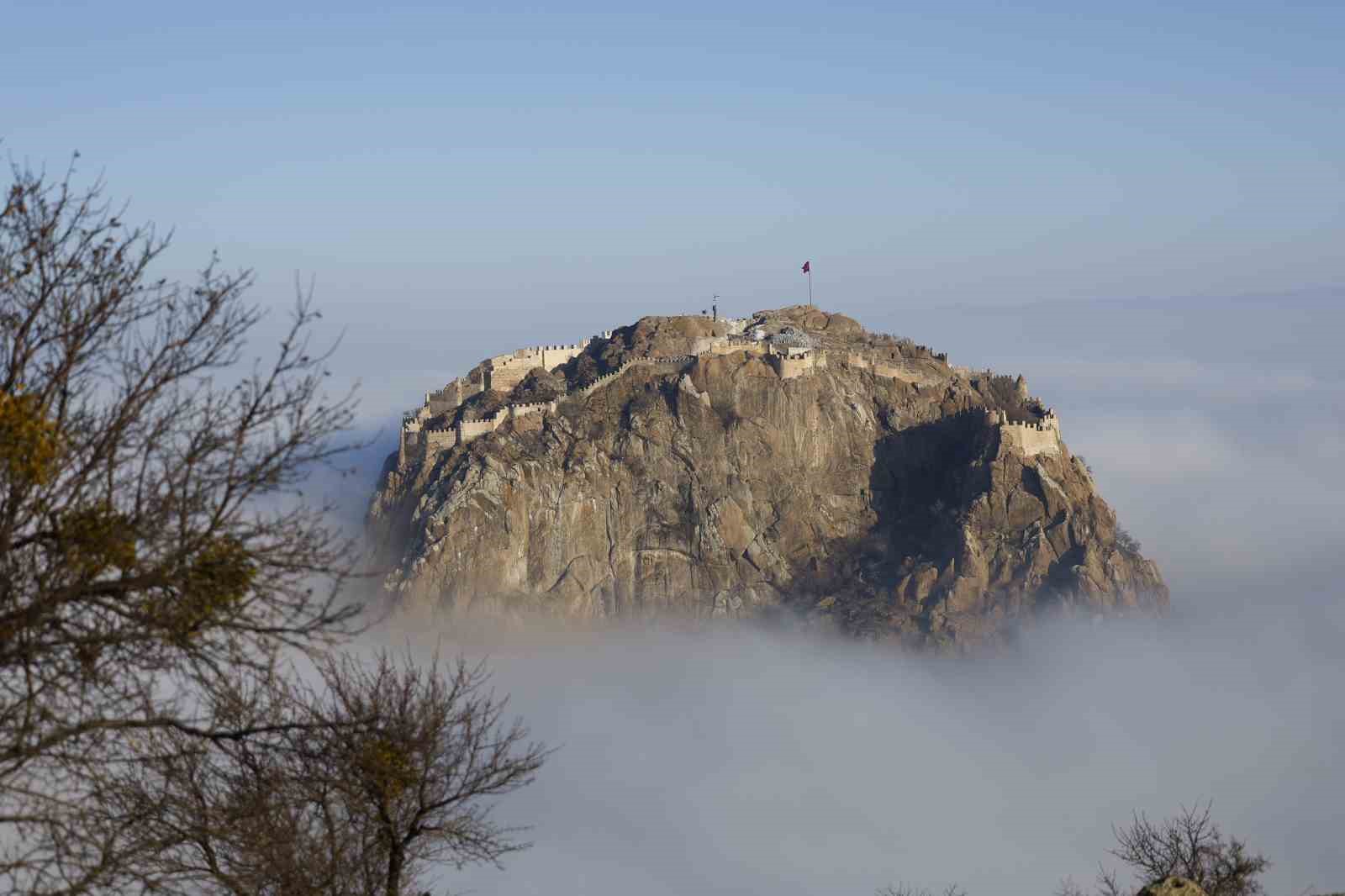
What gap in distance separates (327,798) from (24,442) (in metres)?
10.0

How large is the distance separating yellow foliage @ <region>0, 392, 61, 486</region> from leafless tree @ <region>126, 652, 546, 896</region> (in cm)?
361

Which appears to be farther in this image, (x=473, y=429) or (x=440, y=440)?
(x=440, y=440)

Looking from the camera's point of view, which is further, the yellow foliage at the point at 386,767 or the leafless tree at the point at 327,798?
the yellow foliage at the point at 386,767

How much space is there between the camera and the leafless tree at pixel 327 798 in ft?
71.5

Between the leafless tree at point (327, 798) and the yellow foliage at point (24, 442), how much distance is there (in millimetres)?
3613

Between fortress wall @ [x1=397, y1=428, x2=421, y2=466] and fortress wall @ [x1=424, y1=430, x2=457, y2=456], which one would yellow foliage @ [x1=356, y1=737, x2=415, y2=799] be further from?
fortress wall @ [x1=397, y1=428, x2=421, y2=466]

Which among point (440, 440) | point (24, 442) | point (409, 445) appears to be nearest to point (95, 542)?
point (24, 442)

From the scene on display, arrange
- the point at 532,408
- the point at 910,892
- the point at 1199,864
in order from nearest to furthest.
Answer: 1. the point at 1199,864
2. the point at 910,892
3. the point at 532,408

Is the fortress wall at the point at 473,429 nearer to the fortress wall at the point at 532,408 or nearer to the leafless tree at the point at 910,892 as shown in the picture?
the fortress wall at the point at 532,408

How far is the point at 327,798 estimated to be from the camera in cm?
2675

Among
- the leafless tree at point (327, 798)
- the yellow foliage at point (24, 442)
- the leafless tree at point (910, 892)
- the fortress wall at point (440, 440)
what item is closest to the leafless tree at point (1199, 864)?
the leafless tree at point (910, 892)

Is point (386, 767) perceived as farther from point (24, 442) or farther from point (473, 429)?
point (473, 429)

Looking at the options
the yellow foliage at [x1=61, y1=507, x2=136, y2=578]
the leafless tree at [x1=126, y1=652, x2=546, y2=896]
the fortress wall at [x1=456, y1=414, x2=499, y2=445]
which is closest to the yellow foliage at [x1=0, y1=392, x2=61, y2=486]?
the yellow foliage at [x1=61, y1=507, x2=136, y2=578]

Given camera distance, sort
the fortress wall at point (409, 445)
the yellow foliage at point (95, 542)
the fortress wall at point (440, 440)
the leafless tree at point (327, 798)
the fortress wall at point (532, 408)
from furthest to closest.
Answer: the fortress wall at point (409, 445)
the fortress wall at point (532, 408)
the fortress wall at point (440, 440)
the leafless tree at point (327, 798)
the yellow foliage at point (95, 542)
